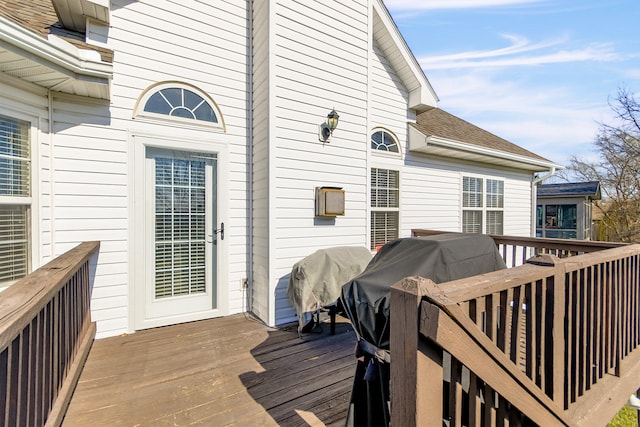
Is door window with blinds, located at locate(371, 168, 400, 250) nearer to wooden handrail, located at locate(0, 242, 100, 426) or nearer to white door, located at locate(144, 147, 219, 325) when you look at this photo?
white door, located at locate(144, 147, 219, 325)

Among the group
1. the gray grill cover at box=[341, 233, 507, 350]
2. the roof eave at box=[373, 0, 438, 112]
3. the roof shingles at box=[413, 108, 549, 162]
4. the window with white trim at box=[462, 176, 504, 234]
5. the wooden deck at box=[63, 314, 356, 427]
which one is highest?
the roof eave at box=[373, 0, 438, 112]

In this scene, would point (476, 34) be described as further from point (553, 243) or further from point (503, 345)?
point (503, 345)

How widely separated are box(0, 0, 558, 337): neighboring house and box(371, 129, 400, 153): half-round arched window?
90cm

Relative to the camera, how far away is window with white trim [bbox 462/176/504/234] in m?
6.51

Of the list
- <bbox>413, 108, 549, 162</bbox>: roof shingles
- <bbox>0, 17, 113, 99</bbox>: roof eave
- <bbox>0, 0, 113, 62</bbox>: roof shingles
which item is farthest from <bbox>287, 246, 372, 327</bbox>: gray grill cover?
<bbox>413, 108, 549, 162</bbox>: roof shingles

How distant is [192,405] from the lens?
6.98 ft

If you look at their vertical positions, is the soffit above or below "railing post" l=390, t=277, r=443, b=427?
above

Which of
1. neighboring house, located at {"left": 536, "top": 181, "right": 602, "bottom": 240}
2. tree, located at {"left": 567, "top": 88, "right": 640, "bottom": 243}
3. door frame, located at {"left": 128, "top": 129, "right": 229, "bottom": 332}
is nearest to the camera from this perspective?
door frame, located at {"left": 128, "top": 129, "right": 229, "bottom": 332}

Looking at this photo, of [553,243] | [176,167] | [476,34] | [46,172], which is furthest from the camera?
[476,34]

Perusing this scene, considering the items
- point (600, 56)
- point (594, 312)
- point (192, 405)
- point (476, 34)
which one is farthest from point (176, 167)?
point (600, 56)

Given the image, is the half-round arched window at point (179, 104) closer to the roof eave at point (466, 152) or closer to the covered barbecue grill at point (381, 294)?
the covered barbecue grill at point (381, 294)

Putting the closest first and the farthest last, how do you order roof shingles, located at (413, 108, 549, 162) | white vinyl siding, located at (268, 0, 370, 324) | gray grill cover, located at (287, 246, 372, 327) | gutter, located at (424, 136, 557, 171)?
gray grill cover, located at (287, 246, 372, 327), white vinyl siding, located at (268, 0, 370, 324), gutter, located at (424, 136, 557, 171), roof shingles, located at (413, 108, 549, 162)

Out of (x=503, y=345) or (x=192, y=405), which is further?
(x=192, y=405)

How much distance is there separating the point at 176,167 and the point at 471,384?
356 centimetres
